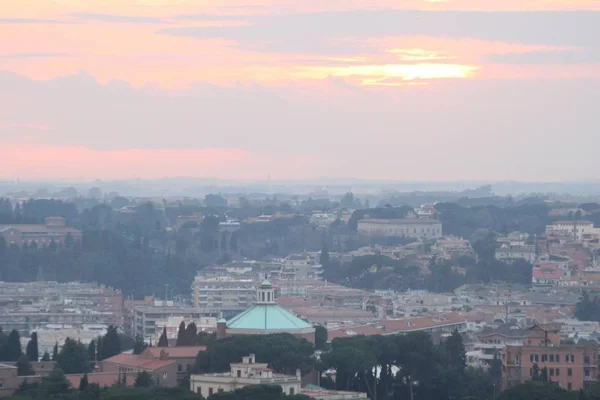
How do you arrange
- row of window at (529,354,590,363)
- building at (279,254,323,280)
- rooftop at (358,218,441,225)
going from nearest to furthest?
row of window at (529,354,590,363), building at (279,254,323,280), rooftop at (358,218,441,225)

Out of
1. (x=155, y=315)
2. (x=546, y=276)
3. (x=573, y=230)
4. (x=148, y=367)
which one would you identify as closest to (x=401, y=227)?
(x=573, y=230)

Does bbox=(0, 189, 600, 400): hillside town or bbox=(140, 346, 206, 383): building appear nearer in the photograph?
bbox=(140, 346, 206, 383): building

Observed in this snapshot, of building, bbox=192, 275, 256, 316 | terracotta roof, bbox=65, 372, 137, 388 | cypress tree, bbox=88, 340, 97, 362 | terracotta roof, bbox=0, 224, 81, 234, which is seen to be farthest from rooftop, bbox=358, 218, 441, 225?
terracotta roof, bbox=65, 372, 137, 388

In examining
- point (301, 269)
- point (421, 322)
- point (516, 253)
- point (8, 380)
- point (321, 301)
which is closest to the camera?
point (8, 380)

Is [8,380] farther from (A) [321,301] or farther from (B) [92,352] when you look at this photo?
(A) [321,301]

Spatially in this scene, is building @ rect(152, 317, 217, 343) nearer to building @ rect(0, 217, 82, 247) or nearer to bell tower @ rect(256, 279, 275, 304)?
bell tower @ rect(256, 279, 275, 304)

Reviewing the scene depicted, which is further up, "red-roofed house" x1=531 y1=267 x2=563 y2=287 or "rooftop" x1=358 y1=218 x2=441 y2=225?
"rooftop" x1=358 y1=218 x2=441 y2=225

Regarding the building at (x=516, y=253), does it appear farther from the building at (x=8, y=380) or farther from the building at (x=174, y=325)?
the building at (x=8, y=380)
